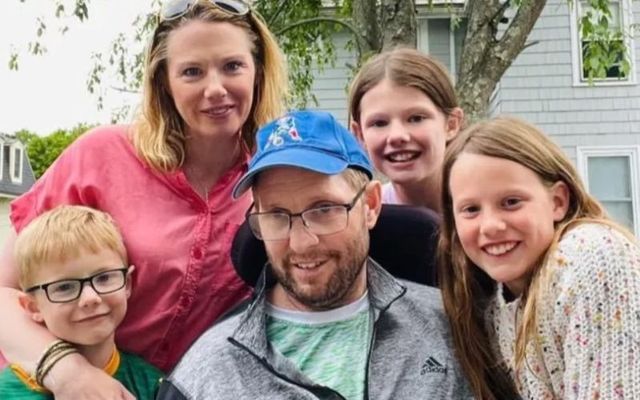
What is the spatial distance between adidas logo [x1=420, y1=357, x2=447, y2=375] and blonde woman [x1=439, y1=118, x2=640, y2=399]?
66 mm

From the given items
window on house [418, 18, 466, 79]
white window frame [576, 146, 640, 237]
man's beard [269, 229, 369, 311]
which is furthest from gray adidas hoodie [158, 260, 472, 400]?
window on house [418, 18, 466, 79]

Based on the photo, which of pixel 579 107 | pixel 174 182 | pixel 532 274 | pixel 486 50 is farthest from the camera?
pixel 579 107

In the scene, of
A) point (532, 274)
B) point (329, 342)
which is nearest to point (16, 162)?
point (329, 342)

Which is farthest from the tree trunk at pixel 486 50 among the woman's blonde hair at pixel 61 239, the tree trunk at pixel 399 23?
the woman's blonde hair at pixel 61 239

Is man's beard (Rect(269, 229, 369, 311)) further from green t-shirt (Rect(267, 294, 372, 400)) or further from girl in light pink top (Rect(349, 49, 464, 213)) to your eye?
girl in light pink top (Rect(349, 49, 464, 213))

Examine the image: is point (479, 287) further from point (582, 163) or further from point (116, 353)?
point (582, 163)

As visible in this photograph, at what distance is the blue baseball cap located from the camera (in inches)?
92.4

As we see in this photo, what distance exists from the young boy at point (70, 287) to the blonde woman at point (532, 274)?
3.55 ft

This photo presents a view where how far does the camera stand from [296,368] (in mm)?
2281

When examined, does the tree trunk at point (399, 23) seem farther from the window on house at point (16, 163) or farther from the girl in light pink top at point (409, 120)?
the window on house at point (16, 163)

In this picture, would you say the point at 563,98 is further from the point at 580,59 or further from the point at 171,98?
the point at 171,98

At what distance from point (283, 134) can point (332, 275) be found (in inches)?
18.7

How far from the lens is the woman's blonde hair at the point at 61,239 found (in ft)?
7.89

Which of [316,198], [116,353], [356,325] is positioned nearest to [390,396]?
[356,325]
